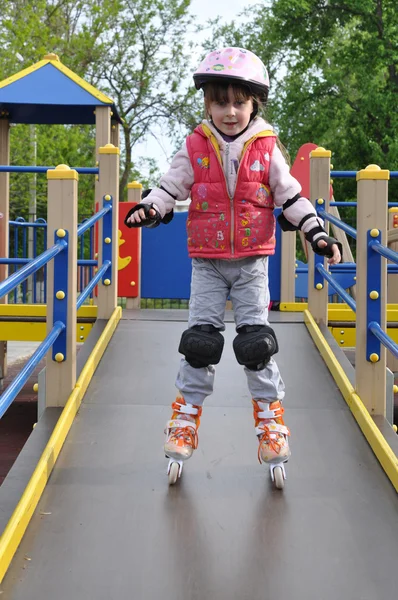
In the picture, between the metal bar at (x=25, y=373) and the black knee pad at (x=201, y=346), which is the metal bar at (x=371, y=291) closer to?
the black knee pad at (x=201, y=346)

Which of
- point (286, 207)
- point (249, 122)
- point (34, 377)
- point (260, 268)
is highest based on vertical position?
point (249, 122)

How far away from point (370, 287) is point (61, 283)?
1.43 metres

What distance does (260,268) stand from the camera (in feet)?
10.8

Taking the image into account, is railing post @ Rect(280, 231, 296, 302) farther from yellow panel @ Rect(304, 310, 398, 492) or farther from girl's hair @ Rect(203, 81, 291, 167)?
girl's hair @ Rect(203, 81, 291, 167)

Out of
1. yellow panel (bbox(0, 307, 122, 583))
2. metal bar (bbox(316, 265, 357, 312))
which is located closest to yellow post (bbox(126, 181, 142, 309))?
metal bar (bbox(316, 265, 357, 312))

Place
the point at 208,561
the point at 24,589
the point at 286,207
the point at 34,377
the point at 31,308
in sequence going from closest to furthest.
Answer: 1. the point at 24,589
2. the point at 208,561
3. the point at 286,207
4. the point at 31,308
5. the point at 34,377

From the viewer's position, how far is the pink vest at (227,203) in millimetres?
3234

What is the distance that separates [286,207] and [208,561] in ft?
4.61

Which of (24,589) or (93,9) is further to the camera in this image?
(93,9)

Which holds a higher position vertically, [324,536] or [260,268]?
[260,268]

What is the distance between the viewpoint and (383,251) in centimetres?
357

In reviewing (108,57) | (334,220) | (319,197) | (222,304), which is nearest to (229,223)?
(222,304)

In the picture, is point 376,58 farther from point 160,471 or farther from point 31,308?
point 160,471

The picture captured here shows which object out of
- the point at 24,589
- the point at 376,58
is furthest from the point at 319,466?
the point at 376,58
